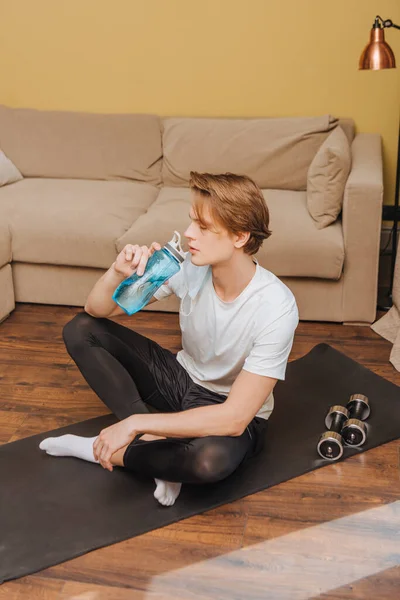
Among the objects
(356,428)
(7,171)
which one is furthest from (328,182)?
(7,171)

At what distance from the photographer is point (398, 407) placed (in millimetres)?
2502

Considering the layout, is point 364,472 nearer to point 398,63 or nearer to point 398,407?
point 398,407

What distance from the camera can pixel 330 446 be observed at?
223 centimetres

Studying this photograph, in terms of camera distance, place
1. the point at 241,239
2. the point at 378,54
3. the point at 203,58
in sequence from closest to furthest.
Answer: the point at 241,239
the point at 378,54
the point at 203,58

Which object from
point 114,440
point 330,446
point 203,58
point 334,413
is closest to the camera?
point 114,440

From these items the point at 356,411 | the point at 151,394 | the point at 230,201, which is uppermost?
the point at 230,201

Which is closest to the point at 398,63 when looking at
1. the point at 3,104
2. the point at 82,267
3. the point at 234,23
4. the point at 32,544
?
the point at 234,23

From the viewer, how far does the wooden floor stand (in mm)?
Result: 1775

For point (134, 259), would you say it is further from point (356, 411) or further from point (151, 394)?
point (356, 411)

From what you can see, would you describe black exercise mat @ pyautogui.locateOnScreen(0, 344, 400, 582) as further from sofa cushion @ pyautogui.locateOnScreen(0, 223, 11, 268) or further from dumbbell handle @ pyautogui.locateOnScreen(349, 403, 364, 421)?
sofa cushion @ pyautogui.locateOnScreen(0, 223, 11, 268)

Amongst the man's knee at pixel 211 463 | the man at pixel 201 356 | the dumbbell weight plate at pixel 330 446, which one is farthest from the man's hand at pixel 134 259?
the dumbbell weight plate at pixel 330 446

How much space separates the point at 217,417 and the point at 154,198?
192 cm

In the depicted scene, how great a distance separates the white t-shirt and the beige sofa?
2.96 ft

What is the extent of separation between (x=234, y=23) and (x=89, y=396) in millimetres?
2113
